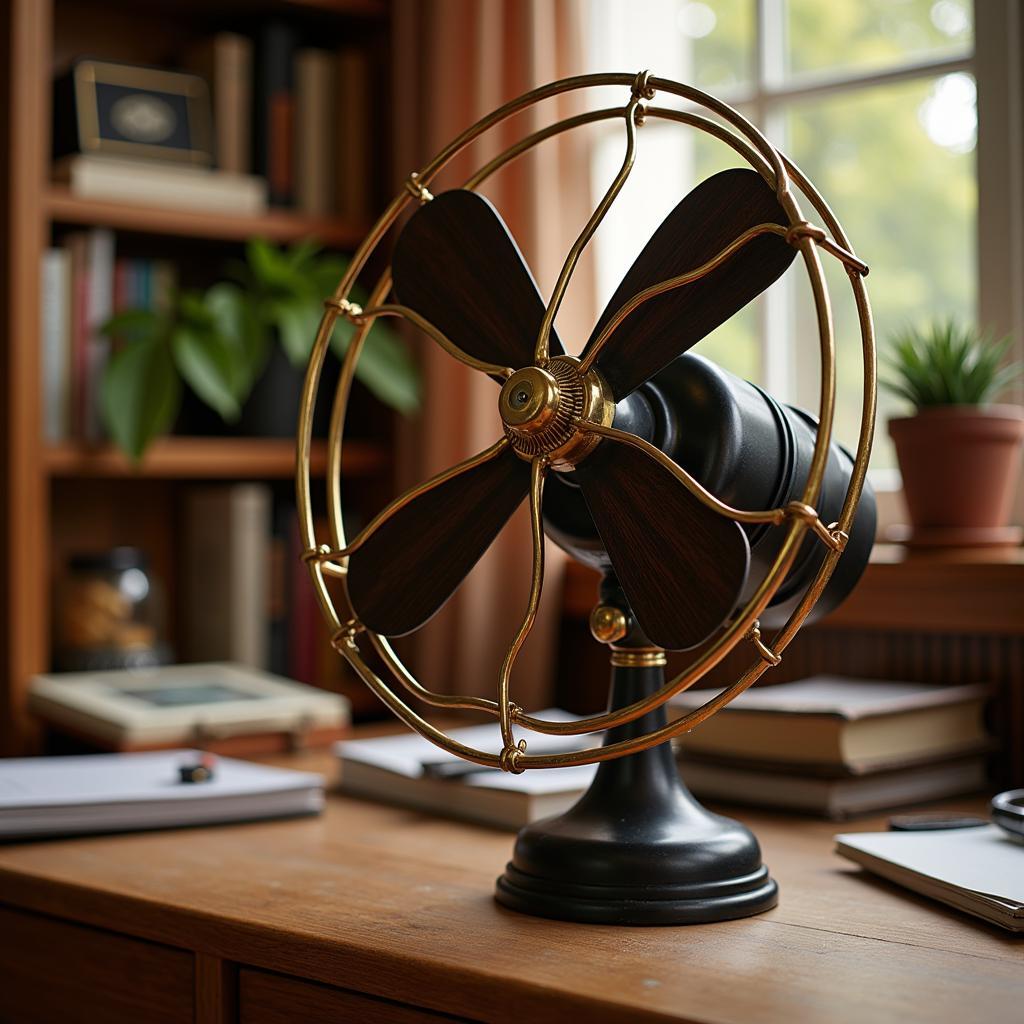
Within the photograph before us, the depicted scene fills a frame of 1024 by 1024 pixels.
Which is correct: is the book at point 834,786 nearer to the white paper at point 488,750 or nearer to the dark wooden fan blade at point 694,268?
the white paper at point 488,750

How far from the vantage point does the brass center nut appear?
78cm

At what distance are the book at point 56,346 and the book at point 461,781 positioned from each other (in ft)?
2.22

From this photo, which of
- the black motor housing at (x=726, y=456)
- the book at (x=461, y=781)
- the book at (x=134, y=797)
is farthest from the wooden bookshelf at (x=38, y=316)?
the black motor housing at (x=726, y=456)

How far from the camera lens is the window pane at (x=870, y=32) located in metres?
1.68

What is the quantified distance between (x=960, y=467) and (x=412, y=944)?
797 mm

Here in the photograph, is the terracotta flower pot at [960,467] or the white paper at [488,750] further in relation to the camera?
the terracotta flower pot at [960,467]

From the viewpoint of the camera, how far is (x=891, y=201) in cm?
178

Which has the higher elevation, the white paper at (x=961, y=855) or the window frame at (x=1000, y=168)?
the window frame at (x=1000, y=168)

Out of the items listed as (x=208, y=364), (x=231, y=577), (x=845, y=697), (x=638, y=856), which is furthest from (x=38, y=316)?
(x=638, y=856)

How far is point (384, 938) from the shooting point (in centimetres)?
80

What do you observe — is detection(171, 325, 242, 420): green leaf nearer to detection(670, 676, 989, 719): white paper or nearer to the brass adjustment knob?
detection(670, 676, 989, 719): white paper

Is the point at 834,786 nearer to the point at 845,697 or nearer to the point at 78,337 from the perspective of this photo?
the point at 845,697

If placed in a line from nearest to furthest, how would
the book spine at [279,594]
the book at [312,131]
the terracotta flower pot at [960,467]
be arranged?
1. the terracotta flower pot at [960,467]
2. the book spine at [279,594]
3. the book at [312,131]

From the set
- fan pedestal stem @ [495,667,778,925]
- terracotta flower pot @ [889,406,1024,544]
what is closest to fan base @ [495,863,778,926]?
fan pedestal stem @ [495,667,778,925]
